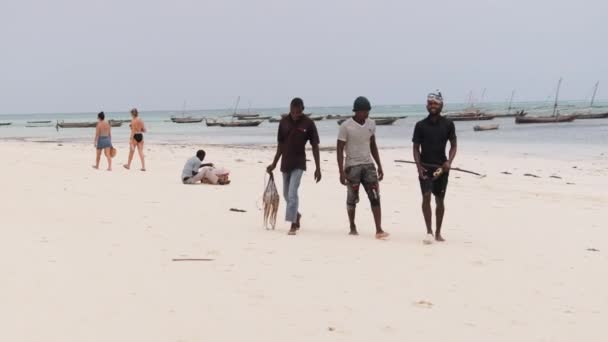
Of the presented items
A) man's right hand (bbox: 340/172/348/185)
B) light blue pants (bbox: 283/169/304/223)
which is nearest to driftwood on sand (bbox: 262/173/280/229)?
light blue pants (bbox: 283/169/304/223)

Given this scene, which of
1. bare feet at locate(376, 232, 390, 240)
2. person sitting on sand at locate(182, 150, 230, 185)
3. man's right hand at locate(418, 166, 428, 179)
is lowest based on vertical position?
person sitting on sand at locate(182, 150, 230, 185)

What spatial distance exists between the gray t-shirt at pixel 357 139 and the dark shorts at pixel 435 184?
676mm

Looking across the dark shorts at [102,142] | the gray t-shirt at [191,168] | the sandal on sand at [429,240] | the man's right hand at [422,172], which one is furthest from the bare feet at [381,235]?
the dark shorts at [102,142]

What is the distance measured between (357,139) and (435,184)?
968mm

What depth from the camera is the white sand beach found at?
4254 mm

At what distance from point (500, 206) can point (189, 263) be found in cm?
611

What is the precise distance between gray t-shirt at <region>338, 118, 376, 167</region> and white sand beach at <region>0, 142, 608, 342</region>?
0.87m

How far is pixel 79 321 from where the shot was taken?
4.21m

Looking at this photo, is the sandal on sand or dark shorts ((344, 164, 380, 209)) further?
dark shorts ((344, 164, 380, 209))

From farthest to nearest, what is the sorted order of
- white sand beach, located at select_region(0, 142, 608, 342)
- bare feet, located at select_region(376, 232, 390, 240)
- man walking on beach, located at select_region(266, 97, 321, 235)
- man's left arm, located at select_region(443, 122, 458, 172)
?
man walking on beach, located at select_region(266, 97, 321, 235) < bare feet, located at select_region(376, 232, 390, 240) < man's left arm, located at select_region(443, 122, 458, 172) < white sand beach, located at select_region(0, 142, 608, 342)

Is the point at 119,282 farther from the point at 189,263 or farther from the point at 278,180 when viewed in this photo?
the point at 278,180

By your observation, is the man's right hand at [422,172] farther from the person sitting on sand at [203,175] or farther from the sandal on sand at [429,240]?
the person sitting on sand at [203,175]

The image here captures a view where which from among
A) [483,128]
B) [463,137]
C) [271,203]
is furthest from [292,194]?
[483,128]

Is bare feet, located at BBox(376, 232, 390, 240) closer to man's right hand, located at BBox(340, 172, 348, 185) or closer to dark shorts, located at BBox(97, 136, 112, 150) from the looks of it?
man's right hand, located at BBox(340, 172, 348, 185)
